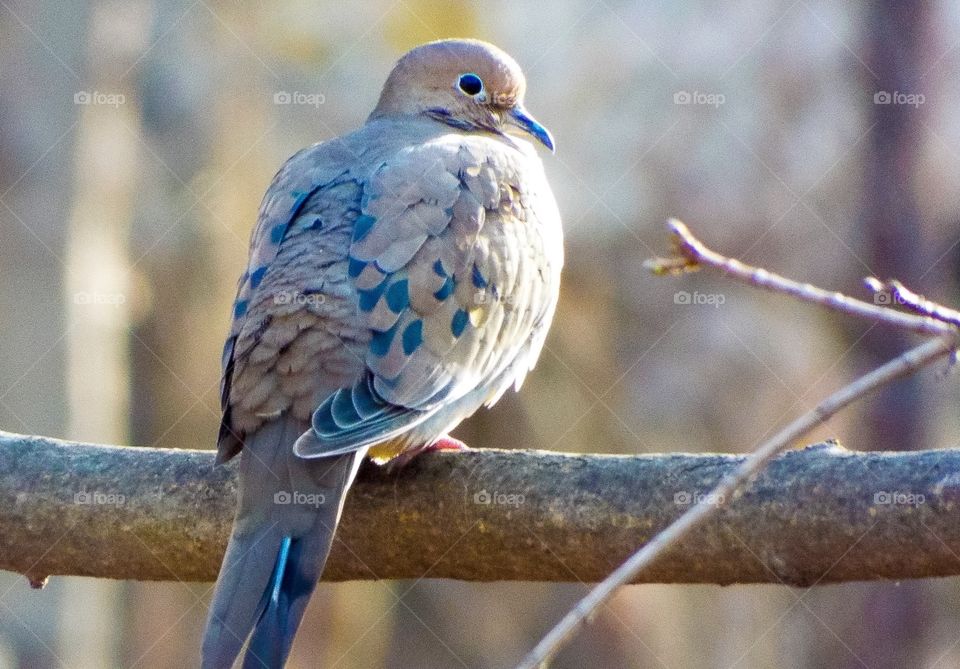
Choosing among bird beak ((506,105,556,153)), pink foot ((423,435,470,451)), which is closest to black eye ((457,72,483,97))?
bird beak ((506,105,556,153))

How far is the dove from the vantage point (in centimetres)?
284

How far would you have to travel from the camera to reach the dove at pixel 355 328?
9.32 feet

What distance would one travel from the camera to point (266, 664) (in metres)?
2.65

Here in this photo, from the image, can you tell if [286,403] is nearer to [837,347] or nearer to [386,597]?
[837,347]

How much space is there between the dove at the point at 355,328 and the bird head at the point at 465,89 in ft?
1.18

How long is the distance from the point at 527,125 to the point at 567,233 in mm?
5435

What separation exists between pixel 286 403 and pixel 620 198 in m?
7.15

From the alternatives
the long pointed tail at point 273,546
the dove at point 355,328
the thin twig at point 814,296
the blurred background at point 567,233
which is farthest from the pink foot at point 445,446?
the blurred background at point 567,233

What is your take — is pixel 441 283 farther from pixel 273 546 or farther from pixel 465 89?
pixel 465 89

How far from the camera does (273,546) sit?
282 centimetres

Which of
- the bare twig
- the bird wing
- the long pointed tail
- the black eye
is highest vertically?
the bare twig

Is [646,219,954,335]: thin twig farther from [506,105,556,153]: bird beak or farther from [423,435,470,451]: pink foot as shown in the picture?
[506,105,556,153]: bird beak

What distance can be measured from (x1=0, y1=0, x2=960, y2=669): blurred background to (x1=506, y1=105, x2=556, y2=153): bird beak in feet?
10.8

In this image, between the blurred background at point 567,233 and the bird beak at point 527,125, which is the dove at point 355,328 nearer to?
the bird beak at point 527,125
